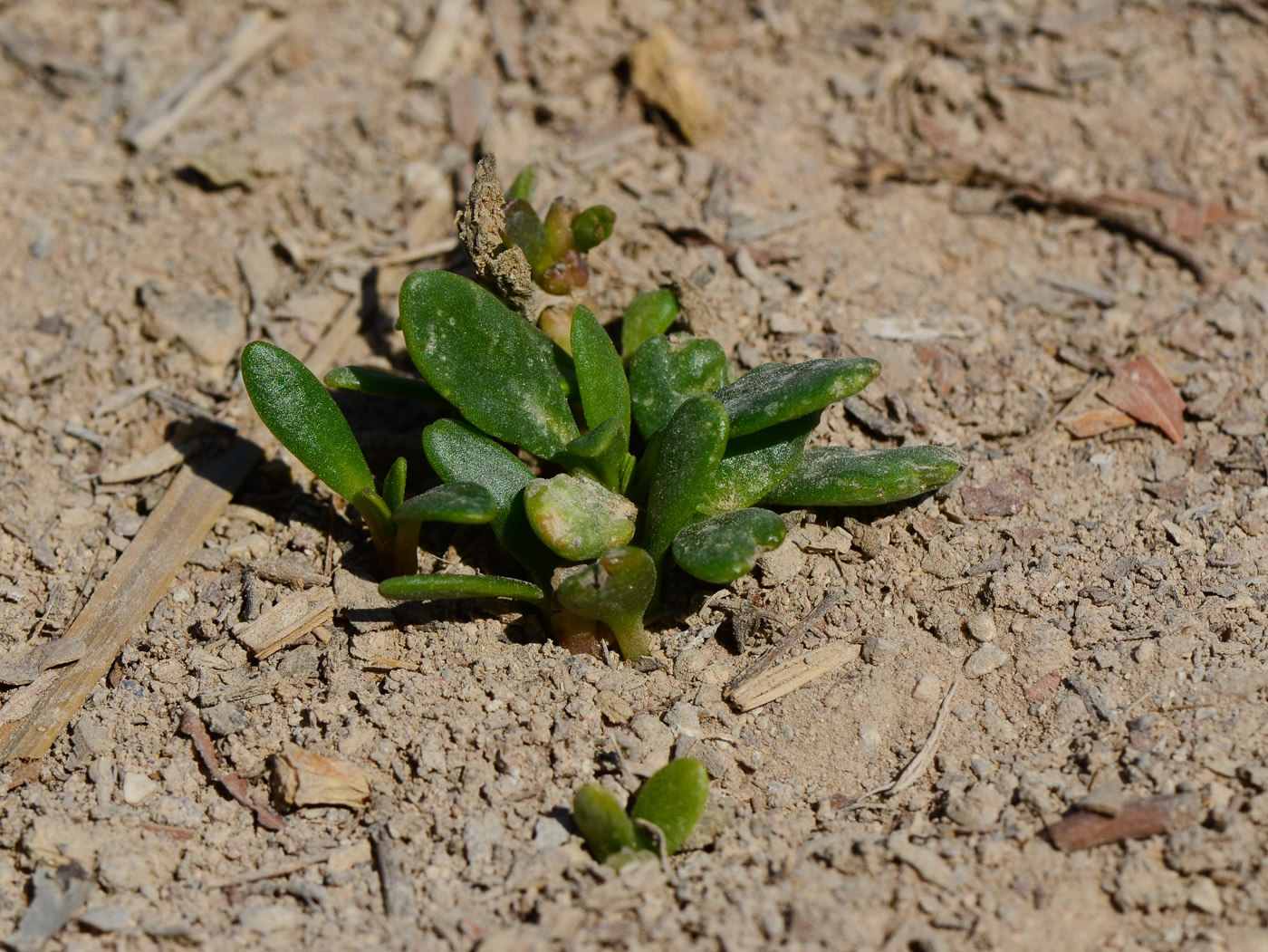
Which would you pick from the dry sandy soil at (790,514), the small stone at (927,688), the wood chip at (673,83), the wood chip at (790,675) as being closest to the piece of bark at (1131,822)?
the dry sandy soil at (790,514)

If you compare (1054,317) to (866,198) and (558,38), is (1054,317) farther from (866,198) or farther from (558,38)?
(558,38)

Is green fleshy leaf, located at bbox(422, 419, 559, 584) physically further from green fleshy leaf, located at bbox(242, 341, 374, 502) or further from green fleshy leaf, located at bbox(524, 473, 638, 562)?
green fleshy leaf, located at bbox(242, 341, 374, 502)

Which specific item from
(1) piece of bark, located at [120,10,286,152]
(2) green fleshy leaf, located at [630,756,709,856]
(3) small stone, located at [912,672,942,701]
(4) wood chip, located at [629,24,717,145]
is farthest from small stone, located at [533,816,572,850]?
(1) piece of bark, located at [120,10,286,152]

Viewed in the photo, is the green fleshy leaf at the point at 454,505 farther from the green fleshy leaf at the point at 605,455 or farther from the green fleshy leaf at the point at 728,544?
the green fleshy leaf at the point at 728,544

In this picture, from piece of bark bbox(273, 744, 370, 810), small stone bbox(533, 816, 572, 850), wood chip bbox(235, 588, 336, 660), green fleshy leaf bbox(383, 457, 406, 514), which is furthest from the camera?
wood chip bbox(235, 588, 336, 660)

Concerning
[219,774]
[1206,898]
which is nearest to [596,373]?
[219,774]

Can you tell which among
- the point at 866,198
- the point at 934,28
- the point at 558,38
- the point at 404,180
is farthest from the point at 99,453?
the point at 934,28

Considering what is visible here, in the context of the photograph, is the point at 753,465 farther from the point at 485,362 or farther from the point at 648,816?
the point at 648,816
